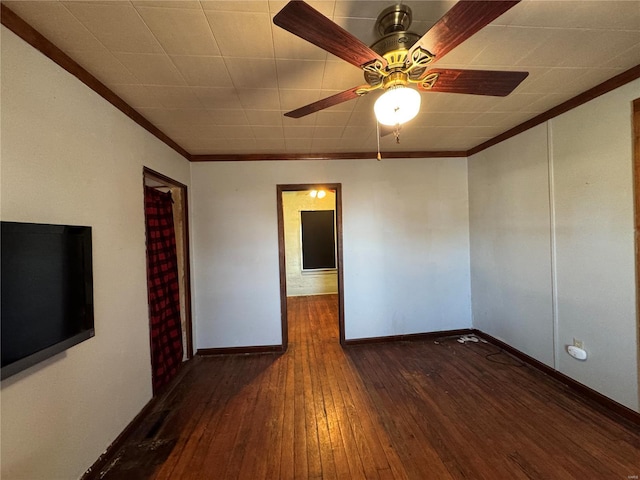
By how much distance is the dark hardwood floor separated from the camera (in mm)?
1573

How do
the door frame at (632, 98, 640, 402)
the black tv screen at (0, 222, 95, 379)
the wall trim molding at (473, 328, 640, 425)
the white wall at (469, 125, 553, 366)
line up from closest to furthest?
the black tv screen at (0, 222, 95, 379), the door frame at (632, 98, 640, 402), the wall trim molding at (473, 328, 640, 425), the white wall at (469, 125, 553, 366)

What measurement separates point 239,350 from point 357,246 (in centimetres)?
190

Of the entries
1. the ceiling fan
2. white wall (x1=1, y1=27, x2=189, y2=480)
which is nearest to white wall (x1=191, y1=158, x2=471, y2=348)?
white wall (x1=1, y1=27, x2=189, y2=480)

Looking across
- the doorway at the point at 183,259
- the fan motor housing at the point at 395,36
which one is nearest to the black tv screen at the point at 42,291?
the doorway at the point at 183,259

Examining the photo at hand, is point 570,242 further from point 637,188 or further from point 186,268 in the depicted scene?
point 186,268

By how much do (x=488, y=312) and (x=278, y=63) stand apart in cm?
340

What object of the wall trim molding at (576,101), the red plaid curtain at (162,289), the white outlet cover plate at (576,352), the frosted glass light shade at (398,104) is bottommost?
the white outlet cover plate at (576,352)

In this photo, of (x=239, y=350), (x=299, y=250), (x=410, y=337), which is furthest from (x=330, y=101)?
(x=299, y=250)

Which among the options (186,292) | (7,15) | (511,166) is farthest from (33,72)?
(511,166)

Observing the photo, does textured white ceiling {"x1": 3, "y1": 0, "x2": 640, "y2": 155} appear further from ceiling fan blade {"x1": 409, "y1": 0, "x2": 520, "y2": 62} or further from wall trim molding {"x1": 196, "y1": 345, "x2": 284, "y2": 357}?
wall trim molding {"x1": 196, "y1": 345, "x2": 284, "y2": 357}

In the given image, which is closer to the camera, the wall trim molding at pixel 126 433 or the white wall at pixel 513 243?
the wall trim molding at pixel 126 433

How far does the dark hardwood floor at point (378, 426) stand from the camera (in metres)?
1.57

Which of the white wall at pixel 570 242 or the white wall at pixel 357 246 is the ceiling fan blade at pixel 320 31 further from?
the white wall at pixel 357 246

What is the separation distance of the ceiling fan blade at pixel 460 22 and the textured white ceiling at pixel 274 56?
0.29 m
